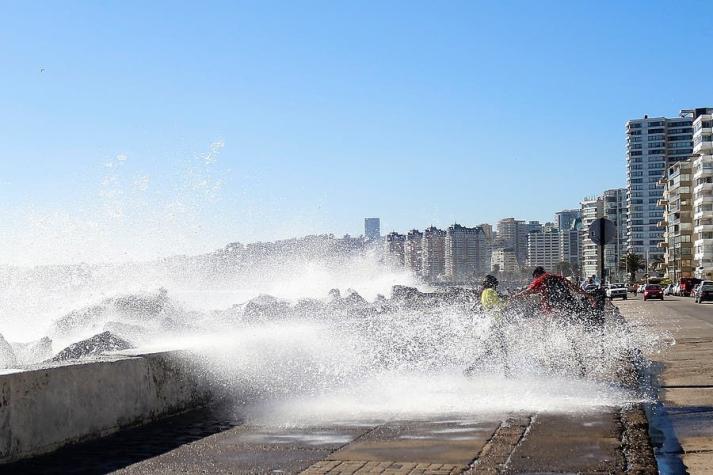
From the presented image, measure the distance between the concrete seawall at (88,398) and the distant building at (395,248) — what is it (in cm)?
10902

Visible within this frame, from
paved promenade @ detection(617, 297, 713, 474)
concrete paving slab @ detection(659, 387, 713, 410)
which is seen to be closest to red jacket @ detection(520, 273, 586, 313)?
paved promenade @ detection(617, 297, 713, 474)

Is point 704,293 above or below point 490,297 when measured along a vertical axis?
below

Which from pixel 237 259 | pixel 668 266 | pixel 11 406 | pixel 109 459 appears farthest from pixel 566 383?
pixel 668 266

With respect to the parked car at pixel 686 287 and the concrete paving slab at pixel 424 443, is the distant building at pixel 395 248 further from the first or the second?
the concrete paving slab at pixel 424 443

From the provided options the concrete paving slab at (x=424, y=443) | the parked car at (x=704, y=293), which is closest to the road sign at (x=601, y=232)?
the concrete paving slab at (x=424, y=443)

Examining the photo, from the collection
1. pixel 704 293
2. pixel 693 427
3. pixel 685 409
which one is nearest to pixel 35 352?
pixel 685 409

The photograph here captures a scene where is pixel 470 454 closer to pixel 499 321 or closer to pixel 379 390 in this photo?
pixel 379 390

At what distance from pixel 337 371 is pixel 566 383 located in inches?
128

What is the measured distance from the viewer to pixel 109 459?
7.17 meters

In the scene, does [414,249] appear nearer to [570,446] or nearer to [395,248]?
[395,248]

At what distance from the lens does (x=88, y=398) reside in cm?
794

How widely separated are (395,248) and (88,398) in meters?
135

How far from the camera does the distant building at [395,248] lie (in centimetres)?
12441

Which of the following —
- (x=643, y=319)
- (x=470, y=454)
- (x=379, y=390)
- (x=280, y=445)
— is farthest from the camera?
(x=643, y=319)
